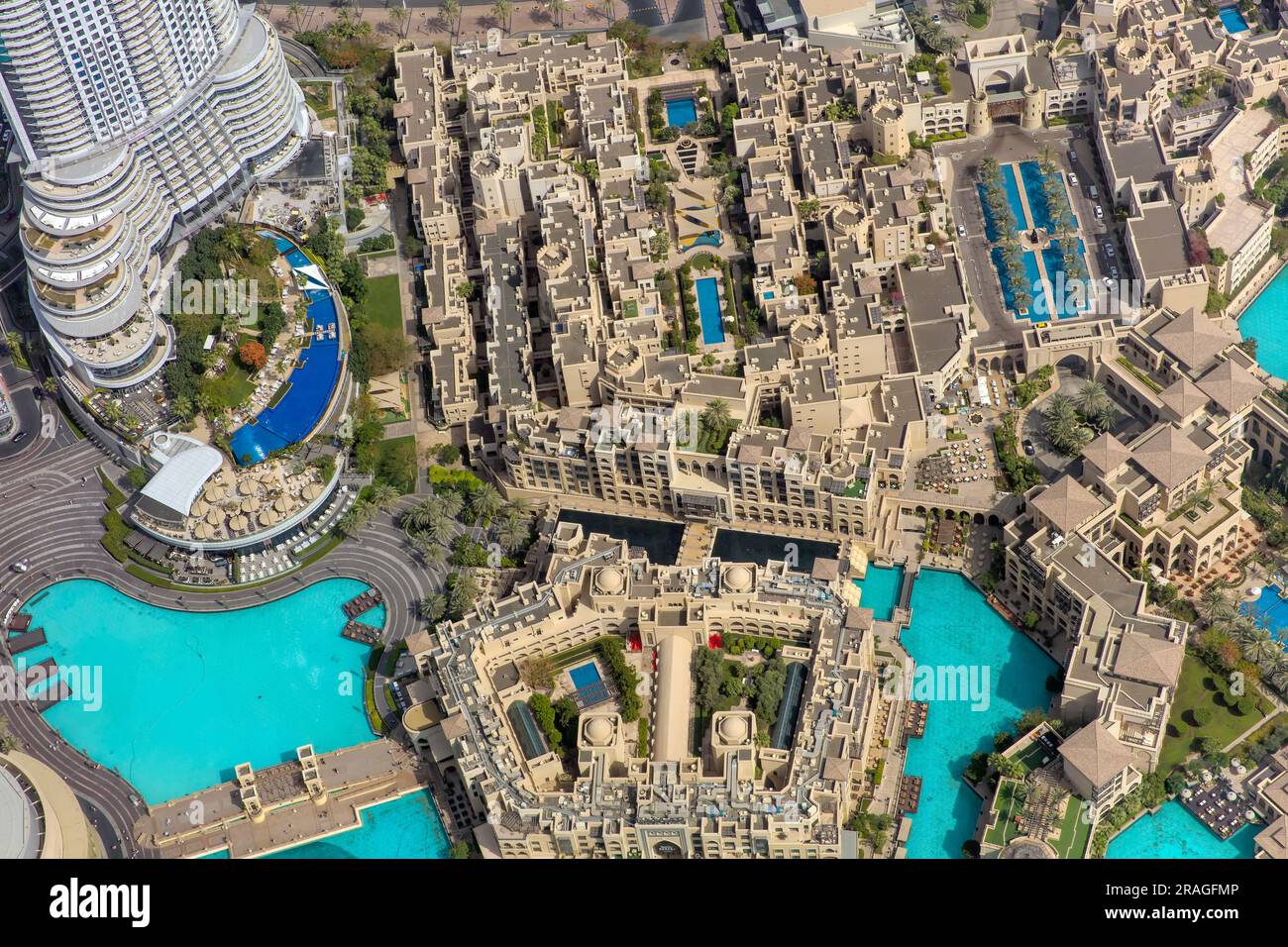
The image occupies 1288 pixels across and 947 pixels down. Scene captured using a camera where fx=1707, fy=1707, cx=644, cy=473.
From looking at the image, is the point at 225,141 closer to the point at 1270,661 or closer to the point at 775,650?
the point at 775,650

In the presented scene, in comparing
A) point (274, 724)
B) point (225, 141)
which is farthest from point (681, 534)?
point (225, 141)

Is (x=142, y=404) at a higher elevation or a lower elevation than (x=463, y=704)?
higher

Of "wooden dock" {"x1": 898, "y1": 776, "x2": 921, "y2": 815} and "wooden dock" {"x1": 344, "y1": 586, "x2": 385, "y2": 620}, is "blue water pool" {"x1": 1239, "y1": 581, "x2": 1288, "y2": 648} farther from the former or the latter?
"wooden dock" {"x1": 344, "y1": 586, "x2": 385, "y2": 620}

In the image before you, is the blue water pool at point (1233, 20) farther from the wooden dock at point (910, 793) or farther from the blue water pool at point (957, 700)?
the wooden dock at point (910, 793)

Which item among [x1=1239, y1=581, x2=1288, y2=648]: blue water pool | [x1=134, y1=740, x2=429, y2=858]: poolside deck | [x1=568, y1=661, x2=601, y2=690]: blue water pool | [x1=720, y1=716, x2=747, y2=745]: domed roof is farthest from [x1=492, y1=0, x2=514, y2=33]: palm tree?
[x1=1239, y1=581, x2=1288, y2=648]: blue water pool

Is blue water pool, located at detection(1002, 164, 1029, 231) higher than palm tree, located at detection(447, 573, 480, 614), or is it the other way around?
blue water pool, located at detection(1002, 164, 1029, 231)
